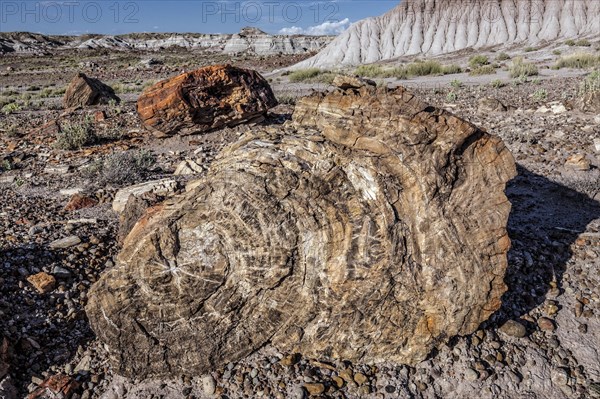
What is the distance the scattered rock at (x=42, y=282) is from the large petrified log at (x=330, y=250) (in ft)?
3.64

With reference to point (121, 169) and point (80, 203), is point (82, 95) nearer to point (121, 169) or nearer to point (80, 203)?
point (121, 169)

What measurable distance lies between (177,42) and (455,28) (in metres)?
63.1

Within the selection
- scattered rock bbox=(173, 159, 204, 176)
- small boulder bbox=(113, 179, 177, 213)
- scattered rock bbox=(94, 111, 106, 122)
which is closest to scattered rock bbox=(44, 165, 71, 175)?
scattered rock bbox=(173, 159, 204, 176)

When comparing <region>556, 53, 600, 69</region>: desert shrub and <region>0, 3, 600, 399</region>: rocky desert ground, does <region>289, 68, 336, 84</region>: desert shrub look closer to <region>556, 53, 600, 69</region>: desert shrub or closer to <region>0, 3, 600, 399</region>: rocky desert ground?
<region>556, 53, 600, 69</region>: desert shrub

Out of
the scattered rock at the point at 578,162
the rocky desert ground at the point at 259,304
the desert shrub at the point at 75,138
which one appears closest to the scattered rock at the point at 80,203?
the rocky desert ground at the point at 259,304

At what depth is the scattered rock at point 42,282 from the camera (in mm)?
4051

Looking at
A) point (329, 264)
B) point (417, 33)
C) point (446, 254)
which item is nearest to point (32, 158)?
point (329, 264)

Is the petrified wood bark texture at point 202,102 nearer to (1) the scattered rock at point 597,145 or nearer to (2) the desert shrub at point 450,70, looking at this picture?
(1) the scattered rock at point 597,145

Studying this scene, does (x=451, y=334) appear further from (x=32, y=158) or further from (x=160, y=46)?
(x=160, y=46)

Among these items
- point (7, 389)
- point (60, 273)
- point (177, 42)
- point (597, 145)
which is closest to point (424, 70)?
point (597, 145)

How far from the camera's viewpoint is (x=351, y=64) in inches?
1447

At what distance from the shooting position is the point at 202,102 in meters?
9.20

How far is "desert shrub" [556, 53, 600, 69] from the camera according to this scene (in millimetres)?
19422

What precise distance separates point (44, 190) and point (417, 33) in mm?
38920
